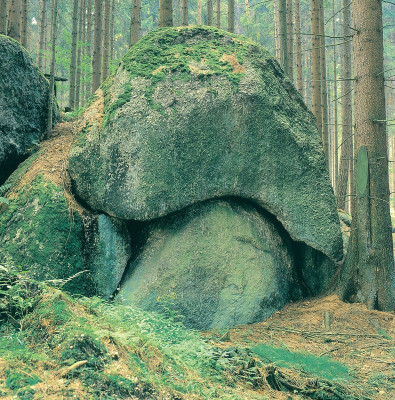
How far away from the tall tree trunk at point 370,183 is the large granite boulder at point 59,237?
4.04 m

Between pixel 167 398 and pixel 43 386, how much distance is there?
0.88 m

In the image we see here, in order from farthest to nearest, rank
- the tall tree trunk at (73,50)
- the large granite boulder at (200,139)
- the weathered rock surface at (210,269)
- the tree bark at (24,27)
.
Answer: the tree bark at (24,27) → the tall tree trunk at (73,50) → the large granite boulder at (200,139) → the weathered rock surface at (210,269)

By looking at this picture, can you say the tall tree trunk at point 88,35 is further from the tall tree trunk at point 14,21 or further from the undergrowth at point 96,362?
the undergrowth at point 96,362

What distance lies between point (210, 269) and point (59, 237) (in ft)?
7.96

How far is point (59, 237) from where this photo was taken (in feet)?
20.6

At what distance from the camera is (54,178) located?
676 cm

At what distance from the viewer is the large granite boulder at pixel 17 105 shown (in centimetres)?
749

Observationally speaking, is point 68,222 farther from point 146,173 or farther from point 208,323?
point 208,323

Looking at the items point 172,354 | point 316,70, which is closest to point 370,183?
point 172,354

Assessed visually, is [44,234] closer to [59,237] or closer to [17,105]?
[59,237]

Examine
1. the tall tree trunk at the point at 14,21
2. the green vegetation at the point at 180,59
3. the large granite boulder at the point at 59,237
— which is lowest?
the large granite boulder at the point at 59,237

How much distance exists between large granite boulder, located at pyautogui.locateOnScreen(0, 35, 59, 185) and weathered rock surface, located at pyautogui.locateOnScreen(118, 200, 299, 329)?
3.07m

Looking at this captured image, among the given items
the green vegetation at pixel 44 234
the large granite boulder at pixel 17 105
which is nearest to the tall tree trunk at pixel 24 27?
the large granite boulder at pixel 17 105

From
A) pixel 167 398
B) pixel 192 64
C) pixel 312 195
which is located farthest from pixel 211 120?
pixel 167 398
